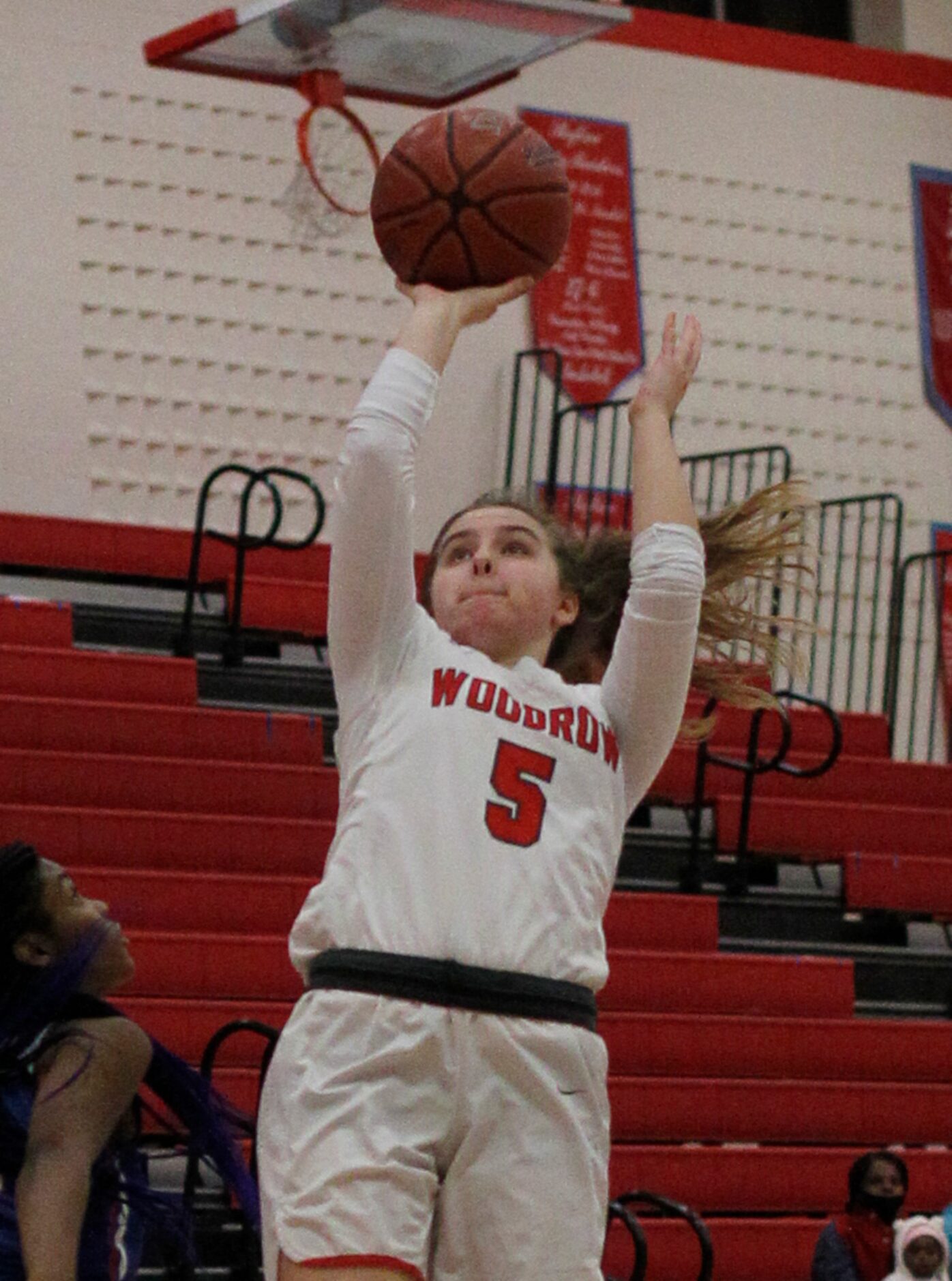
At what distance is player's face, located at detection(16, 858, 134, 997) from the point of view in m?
3.39

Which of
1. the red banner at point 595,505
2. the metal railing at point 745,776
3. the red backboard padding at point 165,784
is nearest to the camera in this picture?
the red backboard padding at point 165,784

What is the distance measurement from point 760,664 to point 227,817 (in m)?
3.21

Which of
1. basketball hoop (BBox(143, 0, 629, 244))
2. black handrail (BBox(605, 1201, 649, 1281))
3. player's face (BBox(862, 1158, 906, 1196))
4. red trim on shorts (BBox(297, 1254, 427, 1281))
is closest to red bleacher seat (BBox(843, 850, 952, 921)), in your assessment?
player's face (BBox(862, 1158, 906, 1196))

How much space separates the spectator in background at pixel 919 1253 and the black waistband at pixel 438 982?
3304mm

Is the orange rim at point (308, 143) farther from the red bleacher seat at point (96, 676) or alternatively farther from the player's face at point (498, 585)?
the player's face at point (498, 585)

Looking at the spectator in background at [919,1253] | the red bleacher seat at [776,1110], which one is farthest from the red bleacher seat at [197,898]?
the spectator in background at [919,1253]

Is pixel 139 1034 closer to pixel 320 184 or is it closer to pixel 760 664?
pixel 760 664

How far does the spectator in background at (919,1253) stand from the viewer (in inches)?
216

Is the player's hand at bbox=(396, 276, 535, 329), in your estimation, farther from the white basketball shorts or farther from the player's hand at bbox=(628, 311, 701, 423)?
the white basketball shorts

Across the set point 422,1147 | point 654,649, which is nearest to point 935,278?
point 654,649

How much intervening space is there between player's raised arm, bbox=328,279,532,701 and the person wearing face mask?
10.8 feet

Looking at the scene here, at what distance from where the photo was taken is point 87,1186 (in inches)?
124

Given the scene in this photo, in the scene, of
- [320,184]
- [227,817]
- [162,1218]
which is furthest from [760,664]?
[320,184]

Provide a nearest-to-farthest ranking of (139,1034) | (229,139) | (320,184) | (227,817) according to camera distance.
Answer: (139,1034) < (227,817) < (320,184) < (229,139)
